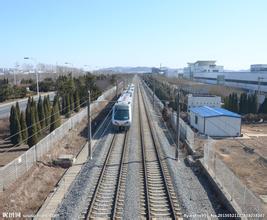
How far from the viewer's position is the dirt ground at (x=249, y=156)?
17.2m

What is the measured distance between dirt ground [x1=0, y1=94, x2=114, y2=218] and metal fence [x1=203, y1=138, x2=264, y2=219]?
805 centimetres

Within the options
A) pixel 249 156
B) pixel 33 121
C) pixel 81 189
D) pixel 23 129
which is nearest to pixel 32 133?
pixel 23 129

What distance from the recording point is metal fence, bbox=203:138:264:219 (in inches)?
482

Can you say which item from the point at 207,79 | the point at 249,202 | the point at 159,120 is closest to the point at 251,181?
the point at 249,202

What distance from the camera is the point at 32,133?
79.4 ft

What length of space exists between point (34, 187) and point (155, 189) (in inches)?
224

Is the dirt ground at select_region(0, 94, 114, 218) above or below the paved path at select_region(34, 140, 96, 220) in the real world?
above

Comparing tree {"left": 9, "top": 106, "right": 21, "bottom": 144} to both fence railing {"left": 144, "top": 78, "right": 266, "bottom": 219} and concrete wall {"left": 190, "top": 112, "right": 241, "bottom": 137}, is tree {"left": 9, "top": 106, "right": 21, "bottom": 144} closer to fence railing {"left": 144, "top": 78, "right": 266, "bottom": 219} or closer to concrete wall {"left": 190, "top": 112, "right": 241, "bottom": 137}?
fence railing {"left": 144, "top": 78, "right": 266, "bottom": 219}

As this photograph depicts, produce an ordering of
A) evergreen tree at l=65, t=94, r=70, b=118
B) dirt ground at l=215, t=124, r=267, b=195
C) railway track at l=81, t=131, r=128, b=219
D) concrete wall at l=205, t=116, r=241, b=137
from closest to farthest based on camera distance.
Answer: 1. railway track at l=81, t=131, r=128, b=219
2. dirt ground at l=215, t=124, r=267, b=195
3. concrete wall at l=205, t=116, r=241, b=137
4. evergreen tree at l=65, t=94, r=70, b=118

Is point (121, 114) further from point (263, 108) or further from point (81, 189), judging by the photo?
point (263, 108)

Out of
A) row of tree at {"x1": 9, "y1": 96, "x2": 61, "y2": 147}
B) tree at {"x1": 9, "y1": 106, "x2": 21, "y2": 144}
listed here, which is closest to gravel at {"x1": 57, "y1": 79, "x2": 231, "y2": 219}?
row of tree at {"x1": 9, "y1": 96, "x2": 61, "y2": 147}

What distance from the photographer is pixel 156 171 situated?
18.3 meters

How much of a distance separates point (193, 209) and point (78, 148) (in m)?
12.8

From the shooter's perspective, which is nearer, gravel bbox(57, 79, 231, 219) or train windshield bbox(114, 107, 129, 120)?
gravel bbox(57, 79, 231, 219)
